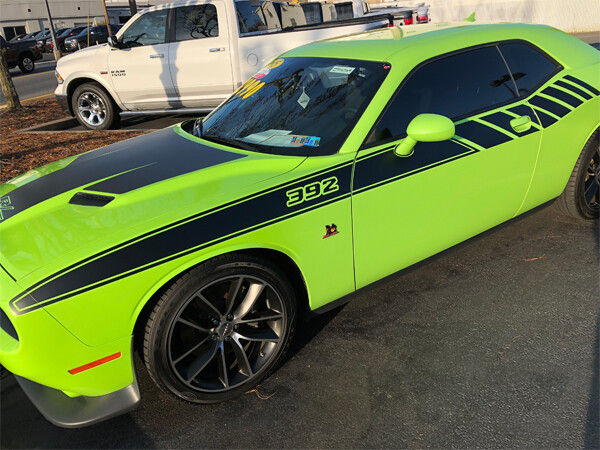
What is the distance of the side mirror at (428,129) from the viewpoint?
2.65m

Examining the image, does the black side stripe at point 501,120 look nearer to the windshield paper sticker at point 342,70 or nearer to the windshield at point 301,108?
the windshield at point 301,108

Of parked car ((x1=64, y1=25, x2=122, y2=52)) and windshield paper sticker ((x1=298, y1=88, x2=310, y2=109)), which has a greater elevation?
parked car ((x1=64, y1=25, x2=122, y2=52))

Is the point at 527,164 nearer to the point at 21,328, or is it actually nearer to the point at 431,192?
the point at 431,192

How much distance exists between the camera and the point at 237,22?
7891 millimetres

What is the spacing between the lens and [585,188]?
13.2 feet

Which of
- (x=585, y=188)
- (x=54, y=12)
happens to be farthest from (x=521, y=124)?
(x=54, y=12)

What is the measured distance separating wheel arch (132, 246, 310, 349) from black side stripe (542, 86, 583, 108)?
2198 millimetres

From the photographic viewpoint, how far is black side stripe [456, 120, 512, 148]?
306 centimetres

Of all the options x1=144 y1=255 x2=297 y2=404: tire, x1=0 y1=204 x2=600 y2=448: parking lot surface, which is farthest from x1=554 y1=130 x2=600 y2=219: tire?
x1=144 y1=255 x2=297 y2=404: tire

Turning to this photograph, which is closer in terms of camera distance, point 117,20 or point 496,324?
point 496,324

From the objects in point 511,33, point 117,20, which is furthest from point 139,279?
point 117,20

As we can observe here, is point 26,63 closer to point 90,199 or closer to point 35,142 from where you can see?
point 35,142

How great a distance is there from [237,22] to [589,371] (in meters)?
6.95

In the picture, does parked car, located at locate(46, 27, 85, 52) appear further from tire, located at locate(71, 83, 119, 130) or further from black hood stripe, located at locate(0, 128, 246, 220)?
black hood stripe, located at locate(0, 128, 246, 220)
